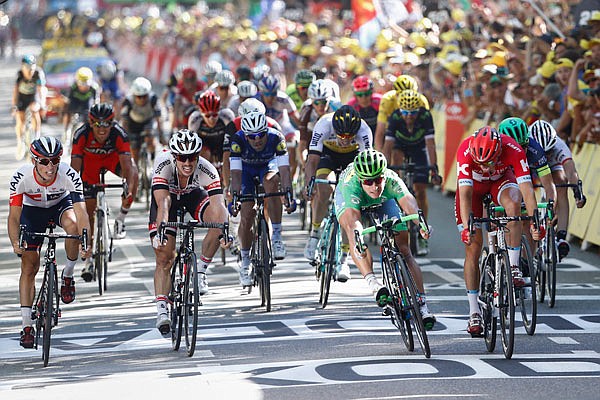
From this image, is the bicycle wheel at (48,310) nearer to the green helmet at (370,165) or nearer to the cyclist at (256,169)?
the green helmet at (370,165)

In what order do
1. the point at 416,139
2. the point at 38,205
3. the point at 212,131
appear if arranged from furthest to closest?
the point at 212,131 → the point at 416,139 → the point at 38,205

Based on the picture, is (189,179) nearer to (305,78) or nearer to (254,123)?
(254,123)

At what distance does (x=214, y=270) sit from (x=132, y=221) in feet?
14.4

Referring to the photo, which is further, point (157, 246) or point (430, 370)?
point (157, 246)

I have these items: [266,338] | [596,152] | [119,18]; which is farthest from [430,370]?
[119,18]

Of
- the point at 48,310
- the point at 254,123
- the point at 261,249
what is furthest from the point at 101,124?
the point at 48,310

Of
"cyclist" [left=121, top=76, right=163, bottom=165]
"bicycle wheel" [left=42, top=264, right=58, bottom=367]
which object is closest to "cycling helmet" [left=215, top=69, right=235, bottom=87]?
"cyclist" [left=121, top=76, right=163, bottom=165]

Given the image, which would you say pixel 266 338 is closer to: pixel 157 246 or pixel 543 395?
pixel 157 246

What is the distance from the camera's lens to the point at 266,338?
11977 millimetres

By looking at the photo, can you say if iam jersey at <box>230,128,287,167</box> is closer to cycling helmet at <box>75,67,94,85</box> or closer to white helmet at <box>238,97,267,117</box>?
white helmet at <box>238,97,267,117</box>

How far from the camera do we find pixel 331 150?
15.3 meters

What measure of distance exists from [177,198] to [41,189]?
1111 mm

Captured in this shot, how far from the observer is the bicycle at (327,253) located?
528 inches

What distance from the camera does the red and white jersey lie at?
1134cm
